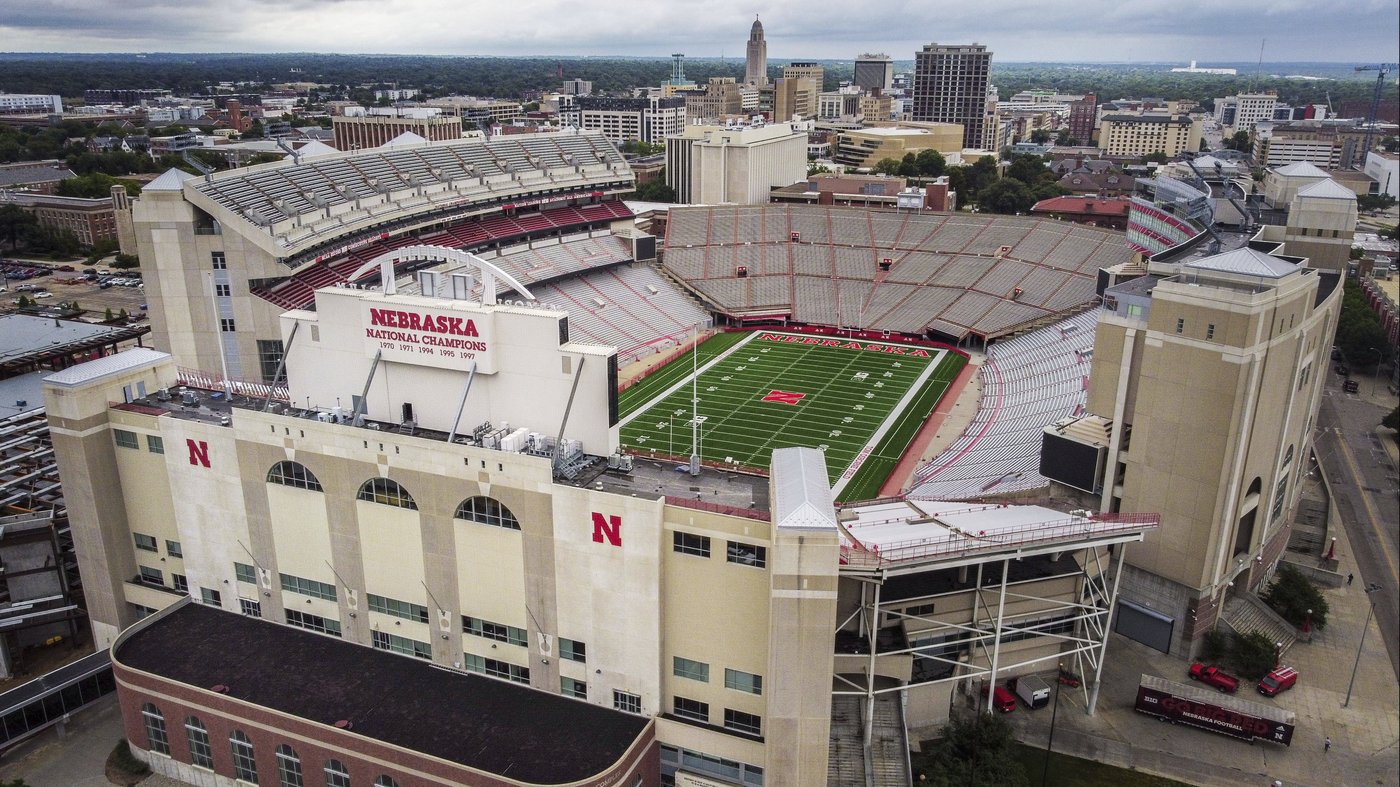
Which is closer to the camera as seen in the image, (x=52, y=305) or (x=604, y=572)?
(x=604, y=572)

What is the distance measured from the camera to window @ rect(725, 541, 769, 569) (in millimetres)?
27219

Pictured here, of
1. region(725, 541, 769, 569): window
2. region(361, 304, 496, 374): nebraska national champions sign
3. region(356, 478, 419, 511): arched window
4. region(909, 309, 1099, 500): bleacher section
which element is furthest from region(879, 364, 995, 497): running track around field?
region(356, 478, 419, 511): arched window

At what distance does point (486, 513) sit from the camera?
97.9 feet

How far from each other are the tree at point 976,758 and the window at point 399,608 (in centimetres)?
1714

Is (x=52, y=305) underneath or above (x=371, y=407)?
underneath

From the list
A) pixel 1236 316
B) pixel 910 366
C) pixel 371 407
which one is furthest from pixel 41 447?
pixel 910 366

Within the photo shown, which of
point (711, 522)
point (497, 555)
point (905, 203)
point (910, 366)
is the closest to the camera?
point (711, 522)

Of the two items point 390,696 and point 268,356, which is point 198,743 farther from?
point 268,356

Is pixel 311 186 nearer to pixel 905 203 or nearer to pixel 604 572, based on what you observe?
pixel 604 572

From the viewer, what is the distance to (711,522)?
89.8 feet

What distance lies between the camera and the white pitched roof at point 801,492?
82.4ft

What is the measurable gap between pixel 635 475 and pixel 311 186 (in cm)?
4663

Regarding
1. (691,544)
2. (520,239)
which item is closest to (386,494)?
(691,544)

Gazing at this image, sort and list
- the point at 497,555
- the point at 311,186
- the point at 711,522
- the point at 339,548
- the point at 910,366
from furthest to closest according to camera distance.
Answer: the point at 910,366
the point at 311,186
the point at 339,548
the point at 497,555
the point at 711,522
